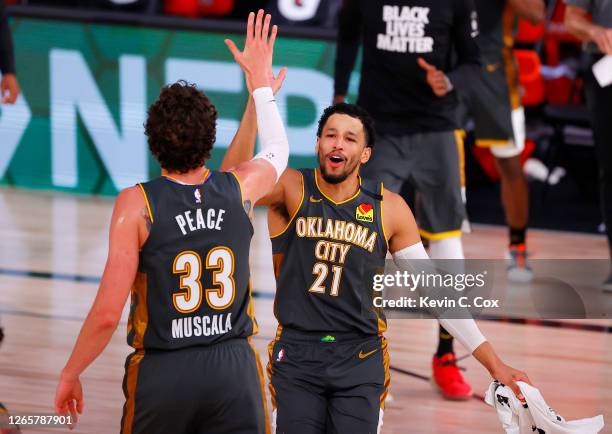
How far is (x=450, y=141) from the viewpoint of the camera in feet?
18.3

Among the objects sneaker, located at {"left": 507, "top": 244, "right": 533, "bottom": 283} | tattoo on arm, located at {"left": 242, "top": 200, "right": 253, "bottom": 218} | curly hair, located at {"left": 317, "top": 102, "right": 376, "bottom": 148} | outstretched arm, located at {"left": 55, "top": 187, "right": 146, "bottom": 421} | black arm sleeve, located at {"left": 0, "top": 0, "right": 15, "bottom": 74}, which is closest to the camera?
outstretched arm, located at {"left": 55, "top": 187, "right": 146, "bottom": 421}

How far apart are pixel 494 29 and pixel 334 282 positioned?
3.91 meters

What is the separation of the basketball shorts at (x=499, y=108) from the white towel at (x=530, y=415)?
3.89m

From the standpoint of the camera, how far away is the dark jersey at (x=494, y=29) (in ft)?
24.4

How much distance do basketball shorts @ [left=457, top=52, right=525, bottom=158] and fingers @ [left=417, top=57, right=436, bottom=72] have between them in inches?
80.3

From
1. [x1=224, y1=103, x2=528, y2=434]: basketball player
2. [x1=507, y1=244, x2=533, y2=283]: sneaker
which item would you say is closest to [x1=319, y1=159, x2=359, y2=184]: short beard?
[x1=224, y1=103, x2=528, y2=434]: basketball player

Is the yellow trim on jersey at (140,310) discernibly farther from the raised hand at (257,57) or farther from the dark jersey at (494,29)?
the dark jersey at (494,29)

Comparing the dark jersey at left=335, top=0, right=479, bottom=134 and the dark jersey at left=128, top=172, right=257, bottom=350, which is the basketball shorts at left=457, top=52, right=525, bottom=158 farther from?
the dark jersey at left=128, top=172, right=257, bottom=350

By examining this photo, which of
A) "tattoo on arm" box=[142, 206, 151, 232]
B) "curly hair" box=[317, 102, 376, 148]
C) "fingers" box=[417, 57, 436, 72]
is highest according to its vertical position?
"fingers" box=[417, 57, 436, 72]

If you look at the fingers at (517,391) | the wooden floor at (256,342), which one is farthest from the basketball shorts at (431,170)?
the fingers at (517,391)

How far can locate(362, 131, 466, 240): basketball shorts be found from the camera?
18.1ft

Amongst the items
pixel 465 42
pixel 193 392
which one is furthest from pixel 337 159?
pixel 465 42

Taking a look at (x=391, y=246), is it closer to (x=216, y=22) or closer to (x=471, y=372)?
(x=471, y=372)

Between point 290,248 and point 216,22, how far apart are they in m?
5.44
